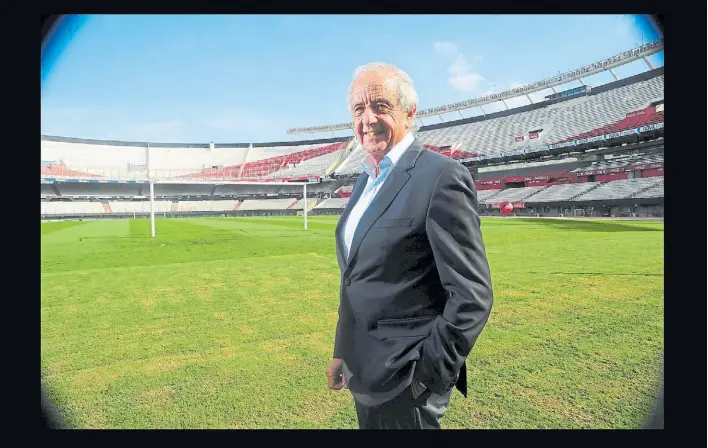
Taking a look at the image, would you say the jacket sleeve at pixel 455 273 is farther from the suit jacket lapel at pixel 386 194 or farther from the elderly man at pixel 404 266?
the suit jacket lapel at pixel 386 194

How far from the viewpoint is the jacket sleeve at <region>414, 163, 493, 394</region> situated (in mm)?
1104

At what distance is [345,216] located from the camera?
4.64ft

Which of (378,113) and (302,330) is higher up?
(378,113)

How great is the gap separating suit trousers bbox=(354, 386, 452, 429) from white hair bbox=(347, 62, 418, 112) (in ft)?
3.17

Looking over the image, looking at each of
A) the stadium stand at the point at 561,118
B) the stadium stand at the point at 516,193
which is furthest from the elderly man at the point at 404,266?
the stadium stand at the point at 516,193

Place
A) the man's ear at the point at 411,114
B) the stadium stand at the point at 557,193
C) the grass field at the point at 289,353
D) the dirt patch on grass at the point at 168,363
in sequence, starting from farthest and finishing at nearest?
1. the stadium stand at the point at 557,193
2. the dirt patch on grass at the point at 168,363
3. the grass field at the point at 289,353
4. the man's ear at the point at 411,114

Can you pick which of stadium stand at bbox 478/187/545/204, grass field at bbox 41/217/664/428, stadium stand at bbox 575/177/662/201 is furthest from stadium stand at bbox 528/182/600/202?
grass field at bbox 41/217/664/428

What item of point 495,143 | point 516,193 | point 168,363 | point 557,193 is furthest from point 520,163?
point 168,363

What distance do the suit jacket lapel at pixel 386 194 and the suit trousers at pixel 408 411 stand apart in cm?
53

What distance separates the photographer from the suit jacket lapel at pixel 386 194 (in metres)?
1.23

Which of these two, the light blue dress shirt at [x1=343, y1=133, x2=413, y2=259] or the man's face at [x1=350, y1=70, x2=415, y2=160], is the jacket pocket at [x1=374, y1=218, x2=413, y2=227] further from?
the man's face at [x1=350, y1=70, x2=415, y2=160]

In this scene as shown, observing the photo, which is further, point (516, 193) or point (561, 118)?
point (516, 193)

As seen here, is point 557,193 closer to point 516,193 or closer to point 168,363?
point 516,193

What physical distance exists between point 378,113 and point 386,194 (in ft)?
0.93
